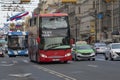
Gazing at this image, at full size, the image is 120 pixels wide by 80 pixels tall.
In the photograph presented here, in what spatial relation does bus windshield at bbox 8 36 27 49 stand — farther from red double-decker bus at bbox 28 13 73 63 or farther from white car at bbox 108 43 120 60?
red double-decker bus at bbox 28 13 73 63

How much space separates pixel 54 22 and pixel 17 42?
81.7ft

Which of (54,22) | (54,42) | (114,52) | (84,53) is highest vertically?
(54,22)

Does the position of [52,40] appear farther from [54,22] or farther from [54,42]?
[54,22]

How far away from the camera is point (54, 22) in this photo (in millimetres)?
36969

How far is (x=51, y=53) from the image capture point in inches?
1442

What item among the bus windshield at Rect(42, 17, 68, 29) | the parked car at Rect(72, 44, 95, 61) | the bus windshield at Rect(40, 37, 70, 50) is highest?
the bus windshield at Rect(42, 17, 68, 29)

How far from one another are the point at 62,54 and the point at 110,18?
63.8m

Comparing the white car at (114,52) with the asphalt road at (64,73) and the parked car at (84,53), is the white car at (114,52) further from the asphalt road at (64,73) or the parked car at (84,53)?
the asphalt road at (64,73)

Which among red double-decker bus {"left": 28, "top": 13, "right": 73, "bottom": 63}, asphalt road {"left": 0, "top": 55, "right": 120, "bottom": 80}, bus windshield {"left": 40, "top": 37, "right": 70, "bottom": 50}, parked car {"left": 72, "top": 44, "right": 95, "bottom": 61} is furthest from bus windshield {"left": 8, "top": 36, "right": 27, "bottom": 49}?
asphalt road {"left": 0, "top": 55, "right": 120, "bottom": 80}

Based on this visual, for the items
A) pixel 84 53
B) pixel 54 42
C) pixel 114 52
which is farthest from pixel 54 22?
pixel 84 53

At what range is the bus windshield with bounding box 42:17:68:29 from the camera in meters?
Answer: 36.8

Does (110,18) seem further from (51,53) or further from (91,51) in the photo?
(51,53)

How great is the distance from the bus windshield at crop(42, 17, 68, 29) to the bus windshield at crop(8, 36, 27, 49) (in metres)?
24.6

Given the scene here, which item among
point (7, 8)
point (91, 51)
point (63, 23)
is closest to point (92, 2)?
point (7, 8)
